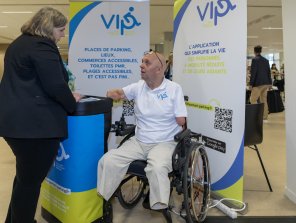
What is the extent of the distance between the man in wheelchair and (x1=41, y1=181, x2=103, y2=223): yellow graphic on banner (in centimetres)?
12

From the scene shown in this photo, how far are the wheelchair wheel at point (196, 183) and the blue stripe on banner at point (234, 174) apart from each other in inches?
11.0

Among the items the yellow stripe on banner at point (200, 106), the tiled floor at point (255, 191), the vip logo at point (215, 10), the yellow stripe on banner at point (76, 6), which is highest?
the yellow stripe on banner at point (76, 6)

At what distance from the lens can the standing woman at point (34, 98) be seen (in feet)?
5.59

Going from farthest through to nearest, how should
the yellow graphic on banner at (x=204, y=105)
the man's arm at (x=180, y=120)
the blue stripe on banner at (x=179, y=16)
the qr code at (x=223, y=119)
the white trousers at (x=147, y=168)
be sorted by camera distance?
the blue stripe on banner at (x=179, y=16)
the yellow graphic on banner at (x=204, y=105)
the qr code at (x=223, y=119)
the man's arm at (x=180, y=120)
the white trousers at (x=147, y=168)

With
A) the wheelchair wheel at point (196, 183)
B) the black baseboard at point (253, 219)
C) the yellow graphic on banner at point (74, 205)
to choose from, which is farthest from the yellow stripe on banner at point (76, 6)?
the black baseboard at point (253, 219)

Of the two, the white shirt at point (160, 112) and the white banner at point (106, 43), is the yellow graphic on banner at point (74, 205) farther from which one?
the white banner at point (106, 43)

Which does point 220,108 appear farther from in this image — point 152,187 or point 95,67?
point 95,67

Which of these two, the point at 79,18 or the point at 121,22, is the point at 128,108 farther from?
the point at 79,18

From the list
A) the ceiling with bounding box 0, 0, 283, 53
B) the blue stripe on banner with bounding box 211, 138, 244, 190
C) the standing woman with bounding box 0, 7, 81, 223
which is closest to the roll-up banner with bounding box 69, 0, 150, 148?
the blue stripe on banner with bounding box 211, 138, 244, 190

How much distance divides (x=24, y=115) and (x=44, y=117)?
0.10 m

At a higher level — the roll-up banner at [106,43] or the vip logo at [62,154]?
the roll-up banner at [106,43]

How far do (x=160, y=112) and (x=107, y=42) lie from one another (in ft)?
4.58

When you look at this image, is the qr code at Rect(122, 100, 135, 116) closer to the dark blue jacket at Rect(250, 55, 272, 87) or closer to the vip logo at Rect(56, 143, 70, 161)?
the vip logo at Rect(56, 143, 70, 161)

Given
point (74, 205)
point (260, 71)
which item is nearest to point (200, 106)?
point (74, 205)
